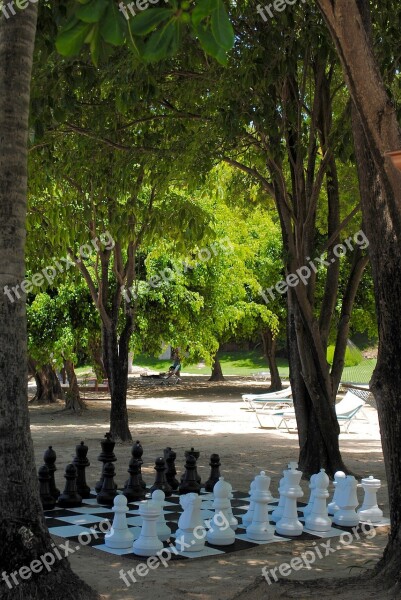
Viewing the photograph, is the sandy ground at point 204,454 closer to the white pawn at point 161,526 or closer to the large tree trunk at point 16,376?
the white pawn at point 161,526

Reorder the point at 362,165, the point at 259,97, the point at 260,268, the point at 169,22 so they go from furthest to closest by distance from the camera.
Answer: the point at 260,268
the point at 259,97
the point at 362,165
the point at 169,22

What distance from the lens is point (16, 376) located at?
492 centimetres

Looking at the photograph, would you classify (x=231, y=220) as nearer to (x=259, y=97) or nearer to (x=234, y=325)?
(x=234, y=325)

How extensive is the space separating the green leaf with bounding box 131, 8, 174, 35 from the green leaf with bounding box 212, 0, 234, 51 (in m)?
0.20

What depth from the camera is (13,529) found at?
4719mm

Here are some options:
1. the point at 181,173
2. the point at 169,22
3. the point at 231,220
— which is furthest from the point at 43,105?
the point at 231,220

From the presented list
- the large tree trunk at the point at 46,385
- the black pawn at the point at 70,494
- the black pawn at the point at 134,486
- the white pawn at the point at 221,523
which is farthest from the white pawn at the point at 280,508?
the large tree trunk at the point at 46,385

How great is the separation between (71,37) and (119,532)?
13.9ft

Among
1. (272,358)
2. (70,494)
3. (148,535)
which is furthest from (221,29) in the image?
(272,358)

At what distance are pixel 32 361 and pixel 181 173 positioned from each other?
15132 millimetres

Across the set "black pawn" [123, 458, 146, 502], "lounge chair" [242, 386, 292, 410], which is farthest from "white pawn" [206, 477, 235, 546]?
"lounge chair" [242, 386, 292, 410]

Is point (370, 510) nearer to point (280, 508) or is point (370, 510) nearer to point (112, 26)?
point (280, 508)

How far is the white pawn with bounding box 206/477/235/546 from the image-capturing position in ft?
21.5

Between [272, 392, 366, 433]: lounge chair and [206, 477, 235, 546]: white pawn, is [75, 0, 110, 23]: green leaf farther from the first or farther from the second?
[272, 392, 366, 433]: lounge chair
